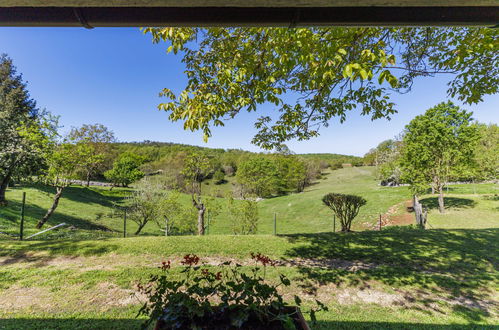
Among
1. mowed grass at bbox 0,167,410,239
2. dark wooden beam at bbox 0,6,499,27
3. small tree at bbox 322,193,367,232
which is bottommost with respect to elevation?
mowed grass at bbox 0,167,410,239

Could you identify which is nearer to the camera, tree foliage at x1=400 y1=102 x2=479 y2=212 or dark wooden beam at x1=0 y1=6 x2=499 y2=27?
dark wooden beam at x1=0 y1=6 x2=499 y2=27

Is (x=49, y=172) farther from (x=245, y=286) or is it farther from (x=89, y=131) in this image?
(x=89, y=131)

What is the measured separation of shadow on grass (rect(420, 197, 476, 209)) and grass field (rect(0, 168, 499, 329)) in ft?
32.5

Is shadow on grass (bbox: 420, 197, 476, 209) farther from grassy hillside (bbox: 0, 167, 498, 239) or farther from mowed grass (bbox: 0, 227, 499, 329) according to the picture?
mowed grass (bbox: 0, 227, 499, 329)

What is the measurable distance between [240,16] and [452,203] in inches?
853

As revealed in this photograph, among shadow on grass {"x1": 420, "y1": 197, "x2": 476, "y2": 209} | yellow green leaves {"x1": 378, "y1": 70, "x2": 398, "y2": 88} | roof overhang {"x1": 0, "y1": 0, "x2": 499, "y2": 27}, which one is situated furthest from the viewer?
shadow on grass {"x1": 420, "y1": 197, "x2": 476, "y2": 209}

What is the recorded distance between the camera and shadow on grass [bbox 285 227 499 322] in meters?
3.85

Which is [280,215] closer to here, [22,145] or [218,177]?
[22,145]

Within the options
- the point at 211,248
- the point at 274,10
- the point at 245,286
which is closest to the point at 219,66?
the point at 274,10

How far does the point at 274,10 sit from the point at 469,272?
6.75 meters

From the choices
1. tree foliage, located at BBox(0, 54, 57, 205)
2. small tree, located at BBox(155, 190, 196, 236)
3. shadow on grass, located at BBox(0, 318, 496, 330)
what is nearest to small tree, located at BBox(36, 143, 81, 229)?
tree foliage, located at BBox(0, 54, 57, 205)

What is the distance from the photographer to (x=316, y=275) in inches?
175

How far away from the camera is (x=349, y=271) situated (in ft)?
15.4

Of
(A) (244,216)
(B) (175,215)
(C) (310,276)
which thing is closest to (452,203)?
(A) (244,216)
